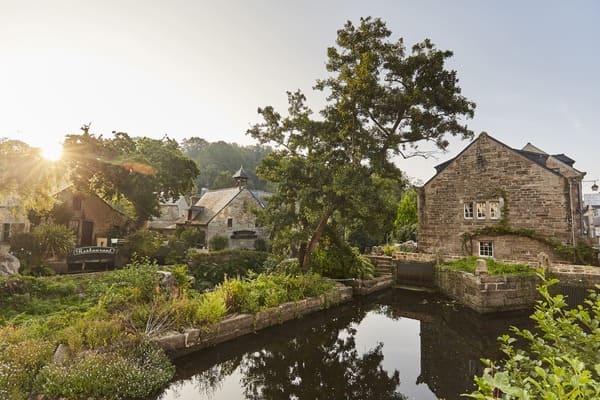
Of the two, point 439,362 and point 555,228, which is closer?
point 439,362

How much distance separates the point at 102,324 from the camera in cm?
716

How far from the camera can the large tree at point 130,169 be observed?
1916 cm

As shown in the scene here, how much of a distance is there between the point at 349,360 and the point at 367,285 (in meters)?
8.61

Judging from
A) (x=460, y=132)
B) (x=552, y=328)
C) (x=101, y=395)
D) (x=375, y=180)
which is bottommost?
(x=101, y=395)

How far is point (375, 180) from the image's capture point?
1616 cm

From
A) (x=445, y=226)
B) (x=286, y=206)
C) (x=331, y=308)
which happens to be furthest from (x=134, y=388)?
(x=445, y=226)

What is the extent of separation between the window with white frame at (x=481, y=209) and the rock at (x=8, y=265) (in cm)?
2463

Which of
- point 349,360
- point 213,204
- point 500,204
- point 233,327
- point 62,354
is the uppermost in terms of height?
point 213,204

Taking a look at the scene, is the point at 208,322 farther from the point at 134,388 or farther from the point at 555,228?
the point at 555,228

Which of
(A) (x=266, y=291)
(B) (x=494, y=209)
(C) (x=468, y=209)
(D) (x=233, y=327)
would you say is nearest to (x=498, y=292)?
(B) (x=494, y=209)

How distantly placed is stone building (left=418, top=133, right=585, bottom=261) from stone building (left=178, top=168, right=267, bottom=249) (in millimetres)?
16188

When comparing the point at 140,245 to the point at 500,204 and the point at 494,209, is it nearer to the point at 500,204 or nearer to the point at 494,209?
the point at 494,209

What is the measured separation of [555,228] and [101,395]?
2130 cm

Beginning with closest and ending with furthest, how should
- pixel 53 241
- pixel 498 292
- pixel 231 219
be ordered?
pixel 498 292
pixel 53 241
pixel 231 219
